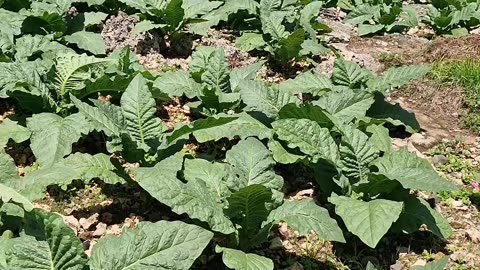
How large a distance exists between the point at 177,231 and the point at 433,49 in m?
4.79

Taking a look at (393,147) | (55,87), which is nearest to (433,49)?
(393,147)

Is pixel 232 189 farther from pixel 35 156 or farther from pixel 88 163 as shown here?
pixel 35 156

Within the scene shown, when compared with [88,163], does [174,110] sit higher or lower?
lower

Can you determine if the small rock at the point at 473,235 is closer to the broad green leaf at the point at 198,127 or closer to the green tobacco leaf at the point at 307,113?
the green tobacco leaf at the point at 307,113

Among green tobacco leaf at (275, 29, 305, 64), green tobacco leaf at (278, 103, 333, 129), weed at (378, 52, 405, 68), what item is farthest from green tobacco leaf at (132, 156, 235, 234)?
weed at (378, 52, 405, 68)

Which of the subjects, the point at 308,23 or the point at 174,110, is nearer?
the point at 174,110

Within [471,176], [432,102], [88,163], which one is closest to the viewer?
[88,163]

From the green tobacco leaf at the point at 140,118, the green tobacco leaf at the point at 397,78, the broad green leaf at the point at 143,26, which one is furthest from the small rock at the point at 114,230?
the broad green leaf at the point at 143,26

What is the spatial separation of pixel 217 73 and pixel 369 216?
1.98m

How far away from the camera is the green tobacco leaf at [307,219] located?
151 inches

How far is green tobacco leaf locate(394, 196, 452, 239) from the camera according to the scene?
4262 mm

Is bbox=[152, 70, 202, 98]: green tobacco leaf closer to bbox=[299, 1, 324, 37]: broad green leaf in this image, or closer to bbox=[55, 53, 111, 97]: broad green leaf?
bbox=[55, 53, 111, 97]: broad green leaf

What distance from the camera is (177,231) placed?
3447 millimetres

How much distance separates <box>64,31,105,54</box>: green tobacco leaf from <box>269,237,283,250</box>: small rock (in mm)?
2763
